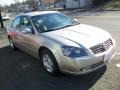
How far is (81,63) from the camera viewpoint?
4.59 meters

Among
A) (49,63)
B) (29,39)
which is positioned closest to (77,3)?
(29,39)

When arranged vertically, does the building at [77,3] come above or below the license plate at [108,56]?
below

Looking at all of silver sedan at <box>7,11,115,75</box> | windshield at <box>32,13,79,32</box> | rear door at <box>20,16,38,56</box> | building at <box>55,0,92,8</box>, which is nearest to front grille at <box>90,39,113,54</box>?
silver sedan at <box>7,11,115,75</box>

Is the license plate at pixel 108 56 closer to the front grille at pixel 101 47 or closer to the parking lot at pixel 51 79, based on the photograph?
the front grille at pixel 101 47

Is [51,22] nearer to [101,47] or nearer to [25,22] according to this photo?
[25,22]

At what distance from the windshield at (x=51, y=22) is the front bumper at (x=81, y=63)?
1333 mm

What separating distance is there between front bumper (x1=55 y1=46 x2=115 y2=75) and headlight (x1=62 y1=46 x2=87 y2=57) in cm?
9

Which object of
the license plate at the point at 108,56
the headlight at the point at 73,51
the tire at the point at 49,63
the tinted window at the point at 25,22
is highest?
the tinted window at the point at 25,22

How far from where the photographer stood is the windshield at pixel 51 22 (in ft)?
19.8

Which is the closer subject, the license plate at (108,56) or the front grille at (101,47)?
the front grille at (101,47)

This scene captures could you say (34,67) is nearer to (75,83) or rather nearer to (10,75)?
(10,75)

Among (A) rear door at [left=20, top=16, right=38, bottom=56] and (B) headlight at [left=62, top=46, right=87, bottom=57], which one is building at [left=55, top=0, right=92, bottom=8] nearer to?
(A) rear door at [left=20, top=16, right=38, bottom=56]

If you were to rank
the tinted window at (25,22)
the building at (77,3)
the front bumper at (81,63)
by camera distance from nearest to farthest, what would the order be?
the front bumper at (81,63) → the tinted window at (25,22) → the building at (77,3)

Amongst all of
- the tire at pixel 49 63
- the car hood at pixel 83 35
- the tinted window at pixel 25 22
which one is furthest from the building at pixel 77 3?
the tire at pixel 49 63
